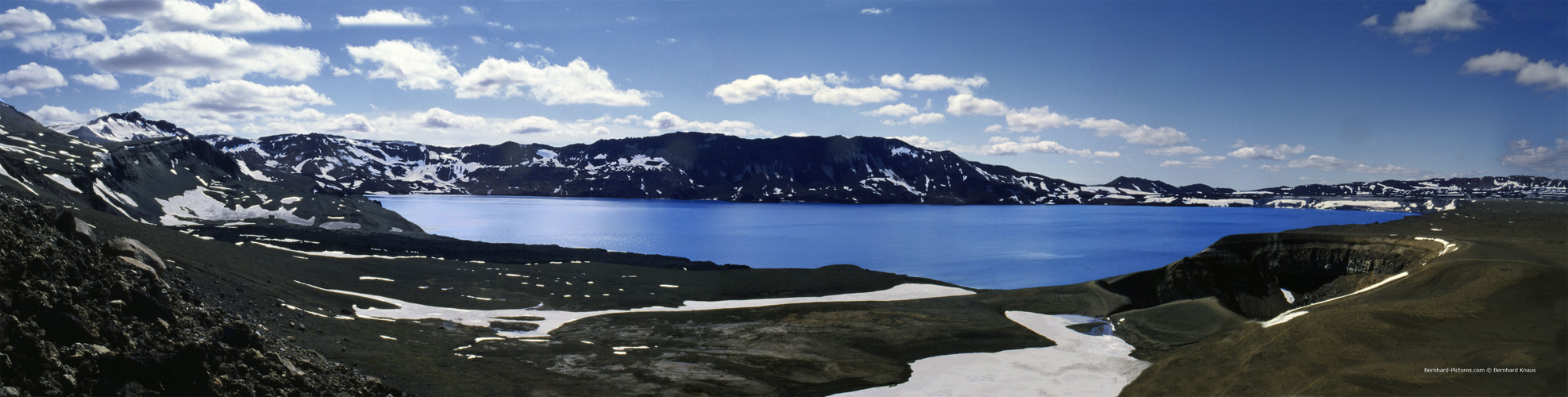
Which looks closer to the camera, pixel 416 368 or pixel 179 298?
pixel 179 298

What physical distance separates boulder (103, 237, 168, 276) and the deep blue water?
5780cm

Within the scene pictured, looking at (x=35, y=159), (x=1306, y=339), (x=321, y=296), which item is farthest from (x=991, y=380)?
(x=35, y=159)

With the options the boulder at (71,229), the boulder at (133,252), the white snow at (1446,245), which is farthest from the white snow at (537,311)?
the white snow at (1446,245)

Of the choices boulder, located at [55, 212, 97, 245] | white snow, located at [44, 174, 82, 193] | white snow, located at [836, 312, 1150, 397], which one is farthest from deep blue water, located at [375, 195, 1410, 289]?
boulder, located at [55, 212, 97, 245]

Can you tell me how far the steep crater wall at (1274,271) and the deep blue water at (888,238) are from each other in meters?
24.3

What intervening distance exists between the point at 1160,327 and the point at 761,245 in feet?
250

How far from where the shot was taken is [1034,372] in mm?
28891

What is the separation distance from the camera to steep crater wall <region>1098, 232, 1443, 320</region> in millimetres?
35031

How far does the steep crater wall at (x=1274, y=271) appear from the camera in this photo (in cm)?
3503

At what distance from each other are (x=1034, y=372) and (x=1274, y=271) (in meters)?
19.9

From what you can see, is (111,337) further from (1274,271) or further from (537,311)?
(1274,271)

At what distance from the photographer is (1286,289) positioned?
3906 cm

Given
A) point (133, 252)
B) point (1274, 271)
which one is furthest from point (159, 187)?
point (1274, 271)

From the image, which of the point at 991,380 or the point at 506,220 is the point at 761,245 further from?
the point at 991,380
